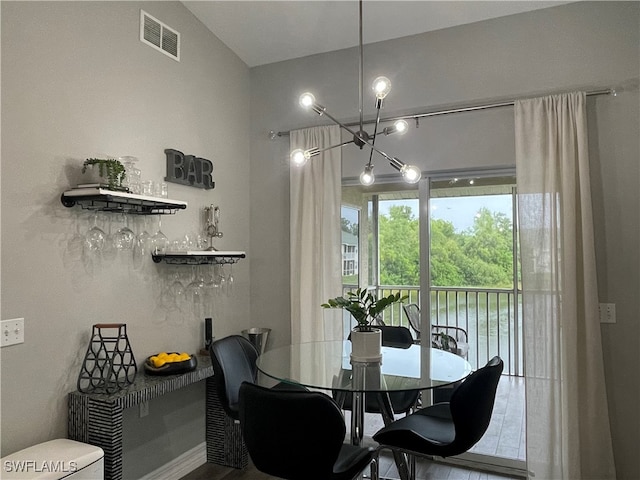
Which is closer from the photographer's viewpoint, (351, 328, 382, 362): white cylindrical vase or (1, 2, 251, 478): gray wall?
(1, 2, 251, 478): gray wall

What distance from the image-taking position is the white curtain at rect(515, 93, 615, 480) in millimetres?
2709

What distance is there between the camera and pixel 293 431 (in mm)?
1785

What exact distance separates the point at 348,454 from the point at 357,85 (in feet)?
8.76

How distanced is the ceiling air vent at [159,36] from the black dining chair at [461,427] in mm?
2750

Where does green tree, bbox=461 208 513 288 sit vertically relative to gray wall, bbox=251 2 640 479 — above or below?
below

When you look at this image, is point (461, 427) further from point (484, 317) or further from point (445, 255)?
point (445, 255)

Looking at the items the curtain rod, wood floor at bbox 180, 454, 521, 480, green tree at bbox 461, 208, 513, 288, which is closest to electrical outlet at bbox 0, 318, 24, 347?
wood floor at bbox 180, 454, 521, 480

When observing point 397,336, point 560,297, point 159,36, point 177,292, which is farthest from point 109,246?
point 560,297

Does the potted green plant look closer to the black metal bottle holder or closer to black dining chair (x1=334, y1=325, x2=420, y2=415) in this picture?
the black metal bottle holder

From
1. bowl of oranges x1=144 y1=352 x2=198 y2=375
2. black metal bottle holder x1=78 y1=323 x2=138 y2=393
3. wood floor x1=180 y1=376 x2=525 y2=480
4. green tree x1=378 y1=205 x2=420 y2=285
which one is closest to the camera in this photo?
black metal bottle holder x1=78 y1=323 x2=138 y2=393

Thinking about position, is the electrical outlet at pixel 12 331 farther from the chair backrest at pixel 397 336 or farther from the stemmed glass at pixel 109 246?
the chair backrest at pixel 397 336

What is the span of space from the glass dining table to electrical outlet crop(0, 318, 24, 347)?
115 centimetres

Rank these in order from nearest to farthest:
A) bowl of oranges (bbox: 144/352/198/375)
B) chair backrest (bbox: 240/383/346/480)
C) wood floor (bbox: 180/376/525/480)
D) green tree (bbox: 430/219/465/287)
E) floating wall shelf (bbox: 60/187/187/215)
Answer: chair backrest (bbox: 240/383/346/480)
floating wall shelf (bbox: 60/187/187/215)
bowl of oranges (bbox: 144/352/198/375)
wood floor (bbox: 180/376/525/480)
green tree (bbox: 430/219/465/287)

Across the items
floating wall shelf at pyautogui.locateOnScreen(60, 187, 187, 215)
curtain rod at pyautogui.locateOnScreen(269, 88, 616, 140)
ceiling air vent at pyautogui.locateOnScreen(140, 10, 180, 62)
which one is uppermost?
ceiling air vent at pyautogui.locateOnScreen(140, 10, 180, 62)
